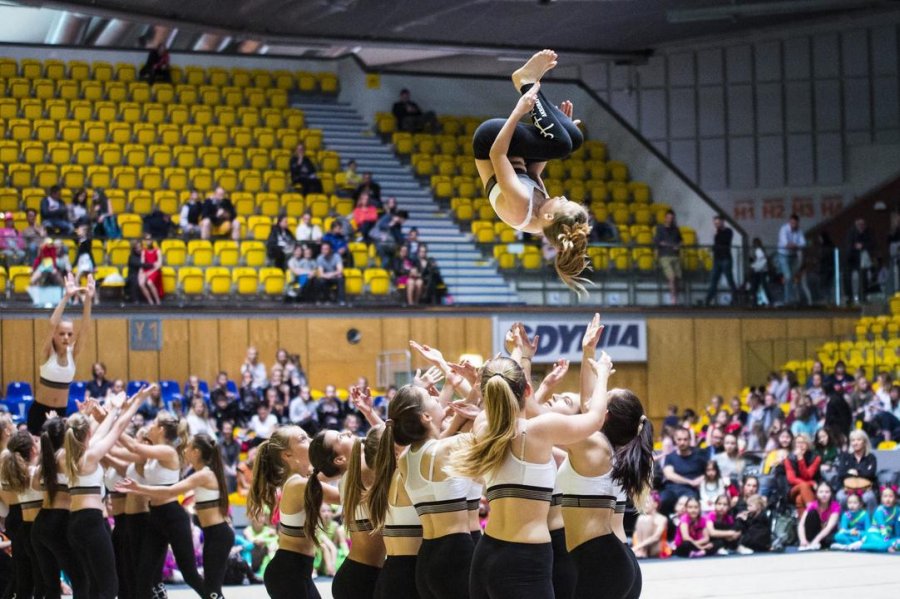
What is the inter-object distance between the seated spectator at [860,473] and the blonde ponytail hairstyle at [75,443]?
345 inches

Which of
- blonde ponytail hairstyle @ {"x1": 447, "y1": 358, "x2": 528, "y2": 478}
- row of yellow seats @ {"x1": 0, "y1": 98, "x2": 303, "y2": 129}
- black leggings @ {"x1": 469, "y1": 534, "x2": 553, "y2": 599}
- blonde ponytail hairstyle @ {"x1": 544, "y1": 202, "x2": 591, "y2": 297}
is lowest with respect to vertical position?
black leggings @ {"x1": 469, "y1": 534, "x2": 553, "y2": 599}

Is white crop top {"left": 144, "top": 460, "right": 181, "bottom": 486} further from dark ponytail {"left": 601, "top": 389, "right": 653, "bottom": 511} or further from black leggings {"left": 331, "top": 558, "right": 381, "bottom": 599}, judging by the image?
dark ponytail {"left": 601, "top": 389, "right": 653, "bottom": 511}

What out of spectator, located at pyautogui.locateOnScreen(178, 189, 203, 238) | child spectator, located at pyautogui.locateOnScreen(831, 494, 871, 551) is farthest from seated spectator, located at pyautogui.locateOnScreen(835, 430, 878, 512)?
spectator, located at pyautogui.locateOnScreen(178, 189, 203, 238)

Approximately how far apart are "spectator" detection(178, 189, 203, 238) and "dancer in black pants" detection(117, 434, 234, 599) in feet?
33.7

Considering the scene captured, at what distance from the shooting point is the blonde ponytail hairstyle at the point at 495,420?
5785mm

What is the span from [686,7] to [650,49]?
12.2 ft

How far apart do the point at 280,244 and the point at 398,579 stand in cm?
1259

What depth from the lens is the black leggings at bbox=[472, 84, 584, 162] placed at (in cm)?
696

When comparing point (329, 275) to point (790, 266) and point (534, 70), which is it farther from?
point (534, 70)

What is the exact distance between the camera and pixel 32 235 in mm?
17422

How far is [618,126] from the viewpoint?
1056 inches

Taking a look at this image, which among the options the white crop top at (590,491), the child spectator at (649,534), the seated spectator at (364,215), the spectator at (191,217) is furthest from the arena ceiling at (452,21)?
the white crop top at (590,491)

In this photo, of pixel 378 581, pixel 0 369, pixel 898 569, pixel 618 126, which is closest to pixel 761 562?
pixel 898 569

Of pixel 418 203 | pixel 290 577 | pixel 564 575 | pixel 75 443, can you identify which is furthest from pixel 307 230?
pixel 564 575
